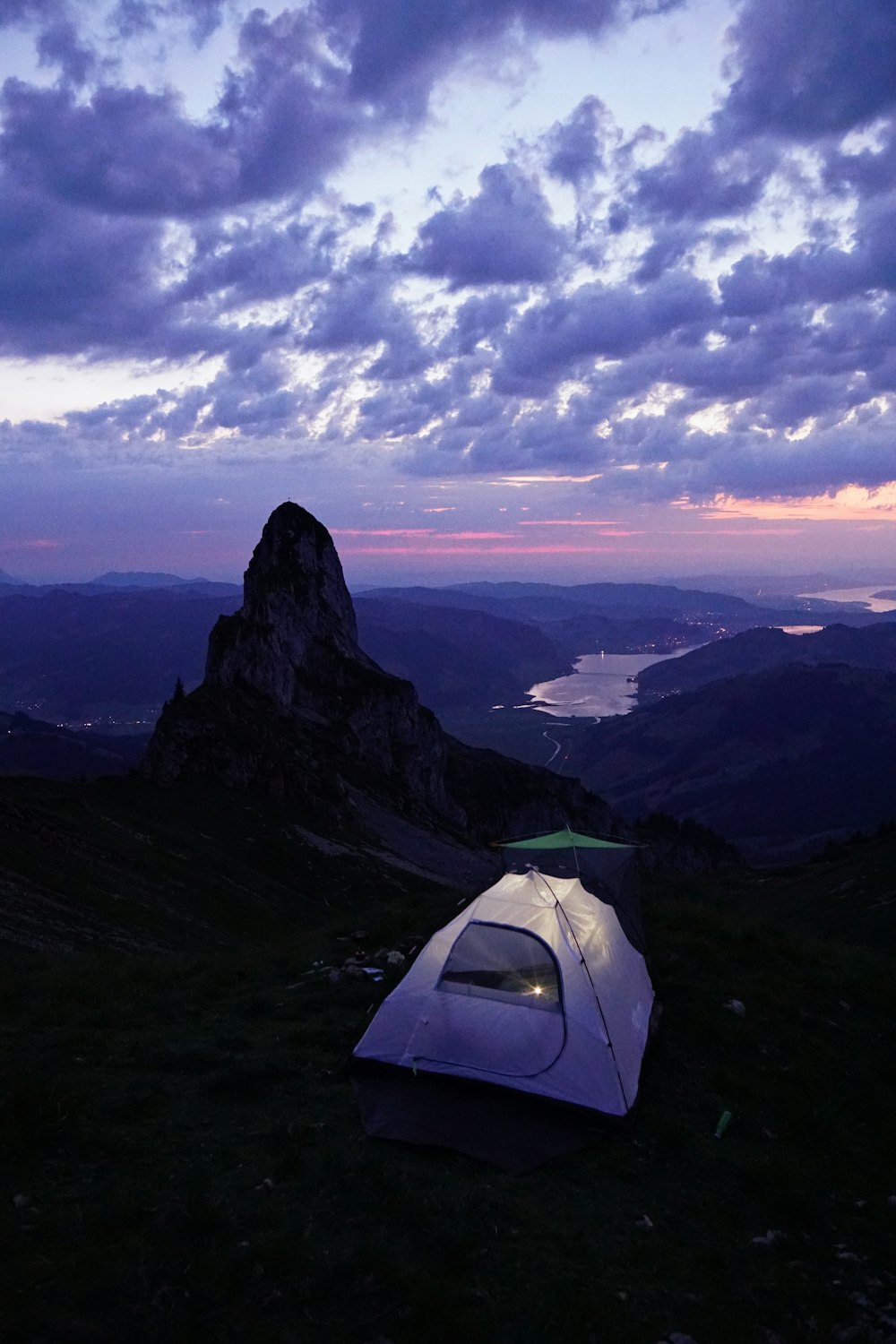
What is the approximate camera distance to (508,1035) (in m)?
11.9

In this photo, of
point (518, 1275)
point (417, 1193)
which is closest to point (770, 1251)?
point (518, 1275)

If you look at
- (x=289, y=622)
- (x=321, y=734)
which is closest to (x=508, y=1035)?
(x=321, y=734)

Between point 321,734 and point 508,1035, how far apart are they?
87.1 meters

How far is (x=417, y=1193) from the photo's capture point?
9.32m

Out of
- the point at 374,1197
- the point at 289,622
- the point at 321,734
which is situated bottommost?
the point at 321,734

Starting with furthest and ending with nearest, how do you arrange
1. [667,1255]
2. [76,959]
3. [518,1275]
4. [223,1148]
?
[76,959], [223,1148], [667,1255], [518,1275]

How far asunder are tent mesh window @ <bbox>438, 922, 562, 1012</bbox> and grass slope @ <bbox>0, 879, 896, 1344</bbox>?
1890 millimetres

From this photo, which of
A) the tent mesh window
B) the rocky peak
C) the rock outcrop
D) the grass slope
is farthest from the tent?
the rocky peak

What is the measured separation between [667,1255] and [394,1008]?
16.2ft

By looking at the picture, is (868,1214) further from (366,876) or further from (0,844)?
(366,876)

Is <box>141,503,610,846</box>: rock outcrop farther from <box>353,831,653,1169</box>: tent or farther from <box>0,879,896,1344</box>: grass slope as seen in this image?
<box>353,831,653,1169</box>: tent

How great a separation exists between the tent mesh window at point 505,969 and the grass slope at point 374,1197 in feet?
6.20

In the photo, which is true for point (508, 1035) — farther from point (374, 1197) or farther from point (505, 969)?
point (374, 1197)

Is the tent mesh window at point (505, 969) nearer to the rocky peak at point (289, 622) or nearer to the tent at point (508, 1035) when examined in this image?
the tent at point (508, 1035)
